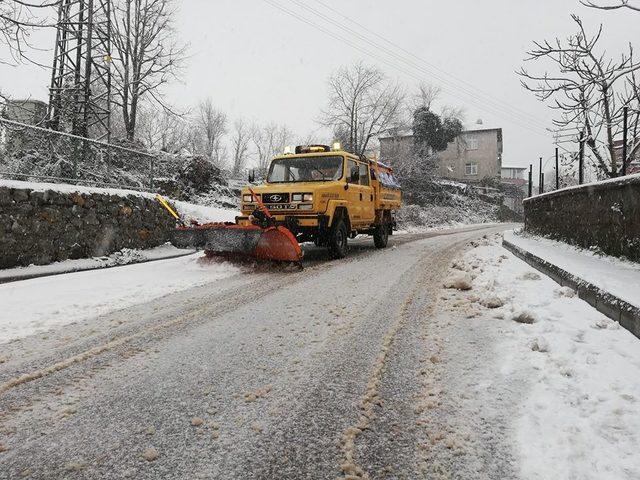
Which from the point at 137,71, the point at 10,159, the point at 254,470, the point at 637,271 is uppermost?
the point at 137,71

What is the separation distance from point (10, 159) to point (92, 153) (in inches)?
71.1

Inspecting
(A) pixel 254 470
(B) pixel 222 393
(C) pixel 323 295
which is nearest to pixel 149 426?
(B) pixel 222 393

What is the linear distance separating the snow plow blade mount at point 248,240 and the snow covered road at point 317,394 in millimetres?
2803

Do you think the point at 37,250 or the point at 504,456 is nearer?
the point at 504,456

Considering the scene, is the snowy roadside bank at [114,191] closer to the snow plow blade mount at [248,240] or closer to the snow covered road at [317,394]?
the snow plow blade mount at [248,240]

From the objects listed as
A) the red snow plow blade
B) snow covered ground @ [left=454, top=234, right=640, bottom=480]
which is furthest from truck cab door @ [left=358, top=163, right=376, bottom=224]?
snow covered ground @ [left=454, top=234, right=640, bottom=480]

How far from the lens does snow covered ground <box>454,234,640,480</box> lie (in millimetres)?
1839

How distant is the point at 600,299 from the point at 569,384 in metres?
1.99

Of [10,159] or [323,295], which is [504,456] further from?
[10,159]

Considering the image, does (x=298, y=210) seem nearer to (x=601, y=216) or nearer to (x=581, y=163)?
(x=601, y=216)

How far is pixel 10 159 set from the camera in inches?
297

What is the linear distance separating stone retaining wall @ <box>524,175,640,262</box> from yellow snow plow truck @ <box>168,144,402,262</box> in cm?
440

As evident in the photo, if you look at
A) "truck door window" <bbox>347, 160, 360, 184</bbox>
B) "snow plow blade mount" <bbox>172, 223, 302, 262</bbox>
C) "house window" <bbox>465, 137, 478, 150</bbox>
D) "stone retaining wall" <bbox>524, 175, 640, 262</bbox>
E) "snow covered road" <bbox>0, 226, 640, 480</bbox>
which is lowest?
"snow covered road" <bbox>0, 226, 640, 480</bbox>

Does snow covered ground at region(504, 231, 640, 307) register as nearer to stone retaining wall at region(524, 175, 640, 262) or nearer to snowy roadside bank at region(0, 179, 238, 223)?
stone retaining wall at region(524, 175, 640, 262)
